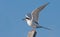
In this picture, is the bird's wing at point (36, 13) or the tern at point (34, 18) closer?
the bird's wing at point (36, 13)

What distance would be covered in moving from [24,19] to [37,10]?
87cm

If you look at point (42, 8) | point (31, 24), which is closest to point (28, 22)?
point (31, 24)

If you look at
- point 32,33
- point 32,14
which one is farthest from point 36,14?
point 32,33

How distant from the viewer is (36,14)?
1130 centimetres

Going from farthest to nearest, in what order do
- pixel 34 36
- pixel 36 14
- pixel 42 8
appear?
1. pixel 36 14
2. pixel 42 8
3. pixel 34 36

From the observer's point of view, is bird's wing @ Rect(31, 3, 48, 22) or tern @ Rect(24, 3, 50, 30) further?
tern @ Rect(24, 3, 50, 30)

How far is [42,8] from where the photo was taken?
10570mm

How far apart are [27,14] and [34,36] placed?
367 cm

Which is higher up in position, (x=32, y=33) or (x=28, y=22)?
(x=28, y=22)

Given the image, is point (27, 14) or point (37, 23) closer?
point (27, 14)

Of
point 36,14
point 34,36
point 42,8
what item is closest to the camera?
point 34,36

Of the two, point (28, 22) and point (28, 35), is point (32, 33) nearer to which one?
point (28, 35)

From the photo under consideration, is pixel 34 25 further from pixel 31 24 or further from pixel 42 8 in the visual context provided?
pixel 42 8

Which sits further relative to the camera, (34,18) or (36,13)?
(34,18)
